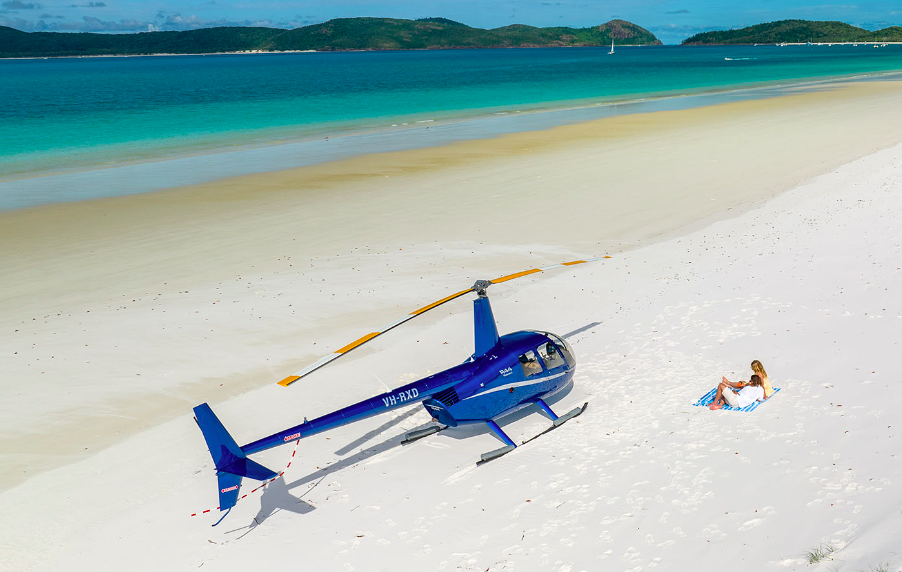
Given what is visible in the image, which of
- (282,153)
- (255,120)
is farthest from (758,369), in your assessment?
(255,120)

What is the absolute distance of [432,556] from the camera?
27.7 ft

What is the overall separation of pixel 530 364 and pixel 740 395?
3252mm

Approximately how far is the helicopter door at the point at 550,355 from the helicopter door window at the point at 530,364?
0.45 feet

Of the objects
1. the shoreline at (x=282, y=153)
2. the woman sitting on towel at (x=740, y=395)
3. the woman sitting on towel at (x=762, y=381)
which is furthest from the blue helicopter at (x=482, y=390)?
the shoreline at (x=282, y=153)

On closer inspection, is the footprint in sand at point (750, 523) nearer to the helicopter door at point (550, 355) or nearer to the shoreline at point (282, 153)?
the helicopter door at point (550, 355)

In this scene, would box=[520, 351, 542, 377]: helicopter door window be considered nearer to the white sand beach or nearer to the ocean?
the white sand beach

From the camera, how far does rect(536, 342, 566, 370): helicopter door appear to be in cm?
1157

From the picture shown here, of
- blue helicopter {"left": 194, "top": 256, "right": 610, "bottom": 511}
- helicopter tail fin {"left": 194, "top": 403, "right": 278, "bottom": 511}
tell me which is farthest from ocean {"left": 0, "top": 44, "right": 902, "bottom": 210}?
blue helicopter {"left": 194, "top": 256, "right": 610, "bottom": 511}

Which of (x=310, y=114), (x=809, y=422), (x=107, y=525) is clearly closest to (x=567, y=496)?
(x=809, y=422)

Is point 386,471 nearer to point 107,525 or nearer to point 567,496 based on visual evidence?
point 567,496

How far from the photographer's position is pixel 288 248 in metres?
22.0

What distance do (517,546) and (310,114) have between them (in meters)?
61.2

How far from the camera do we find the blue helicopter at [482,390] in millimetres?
9727

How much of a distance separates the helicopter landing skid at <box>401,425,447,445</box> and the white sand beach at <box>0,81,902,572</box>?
117 millimetres
